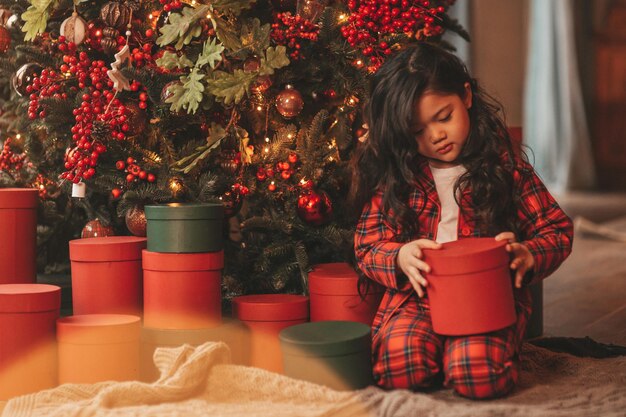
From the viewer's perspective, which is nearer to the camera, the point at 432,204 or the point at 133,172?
the point at 432,204

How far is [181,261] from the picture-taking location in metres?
1.70

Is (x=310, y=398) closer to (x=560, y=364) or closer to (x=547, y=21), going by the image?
(x=560, y=364)

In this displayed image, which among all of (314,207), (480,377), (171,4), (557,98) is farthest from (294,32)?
(557,98)

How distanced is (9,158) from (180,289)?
0.69m

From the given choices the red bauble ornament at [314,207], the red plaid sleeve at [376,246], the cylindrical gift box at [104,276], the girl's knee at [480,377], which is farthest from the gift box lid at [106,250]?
the girl's knee at [480,377]

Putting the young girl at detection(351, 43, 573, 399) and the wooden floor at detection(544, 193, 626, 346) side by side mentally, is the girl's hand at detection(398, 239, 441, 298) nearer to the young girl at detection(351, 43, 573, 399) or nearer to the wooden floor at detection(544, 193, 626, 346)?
the young girl at detection(351, 43, 573, 399)

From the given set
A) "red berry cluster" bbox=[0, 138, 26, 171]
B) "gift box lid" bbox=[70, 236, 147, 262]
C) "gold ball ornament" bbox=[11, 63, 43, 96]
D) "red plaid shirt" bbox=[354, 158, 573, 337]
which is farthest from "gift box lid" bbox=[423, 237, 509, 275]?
"red berry cluster" bbox=[0, 138, 26, 171]

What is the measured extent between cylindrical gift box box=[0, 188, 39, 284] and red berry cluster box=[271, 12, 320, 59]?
25.4 inches

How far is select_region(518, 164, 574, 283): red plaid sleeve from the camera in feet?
5.25

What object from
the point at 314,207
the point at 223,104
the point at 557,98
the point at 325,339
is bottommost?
the point at 325,339

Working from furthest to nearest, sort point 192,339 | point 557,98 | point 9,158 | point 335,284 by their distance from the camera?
point 557,98, point 9,158, point 335,284, point 192,339

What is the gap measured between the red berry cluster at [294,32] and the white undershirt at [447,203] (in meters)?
0.42

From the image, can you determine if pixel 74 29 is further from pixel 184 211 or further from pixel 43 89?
pixel 184 211

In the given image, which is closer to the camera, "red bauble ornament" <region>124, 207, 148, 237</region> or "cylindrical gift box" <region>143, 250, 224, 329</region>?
"cylindrical gift box" <region>143, 250, 224, 329</region>
